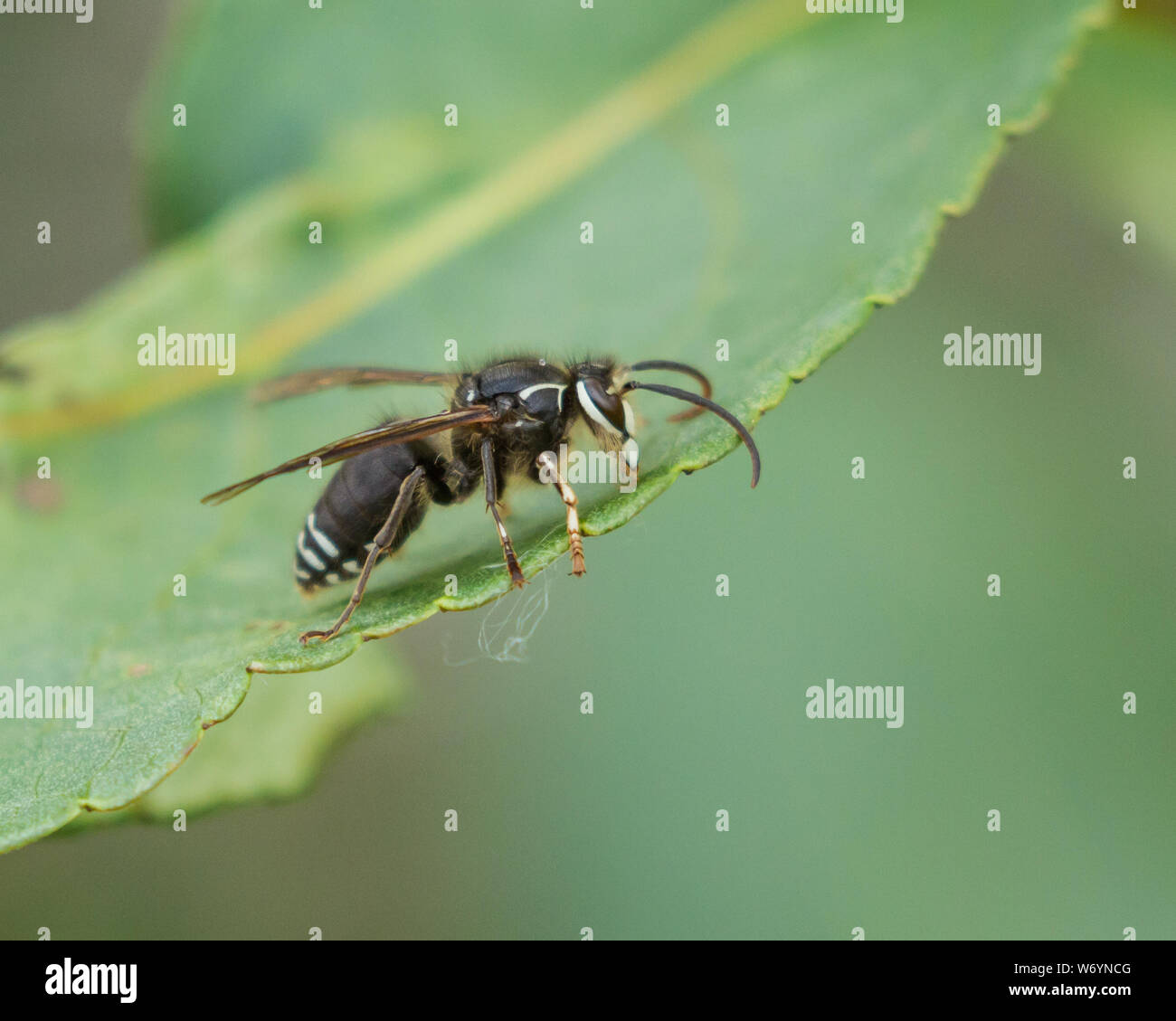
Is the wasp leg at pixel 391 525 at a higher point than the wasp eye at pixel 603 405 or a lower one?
lower

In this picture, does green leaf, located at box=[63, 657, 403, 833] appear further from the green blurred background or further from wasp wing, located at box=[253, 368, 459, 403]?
wasp wing, located at box=[253, 368, 459, 403]

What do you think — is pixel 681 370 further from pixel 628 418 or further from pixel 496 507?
pixel 496 507

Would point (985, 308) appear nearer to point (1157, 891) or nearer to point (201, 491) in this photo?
point (1157, 891)

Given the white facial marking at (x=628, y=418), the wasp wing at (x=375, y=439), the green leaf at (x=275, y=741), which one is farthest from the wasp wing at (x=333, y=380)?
the green leaf at (x=275, y=741)

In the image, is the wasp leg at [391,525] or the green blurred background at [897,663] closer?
the wasp leg at [391,525]

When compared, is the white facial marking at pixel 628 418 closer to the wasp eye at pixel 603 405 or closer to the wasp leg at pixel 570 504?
the wasp eye at pixel 603 405

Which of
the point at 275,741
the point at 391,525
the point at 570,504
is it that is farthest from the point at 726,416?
the point at 275,741
